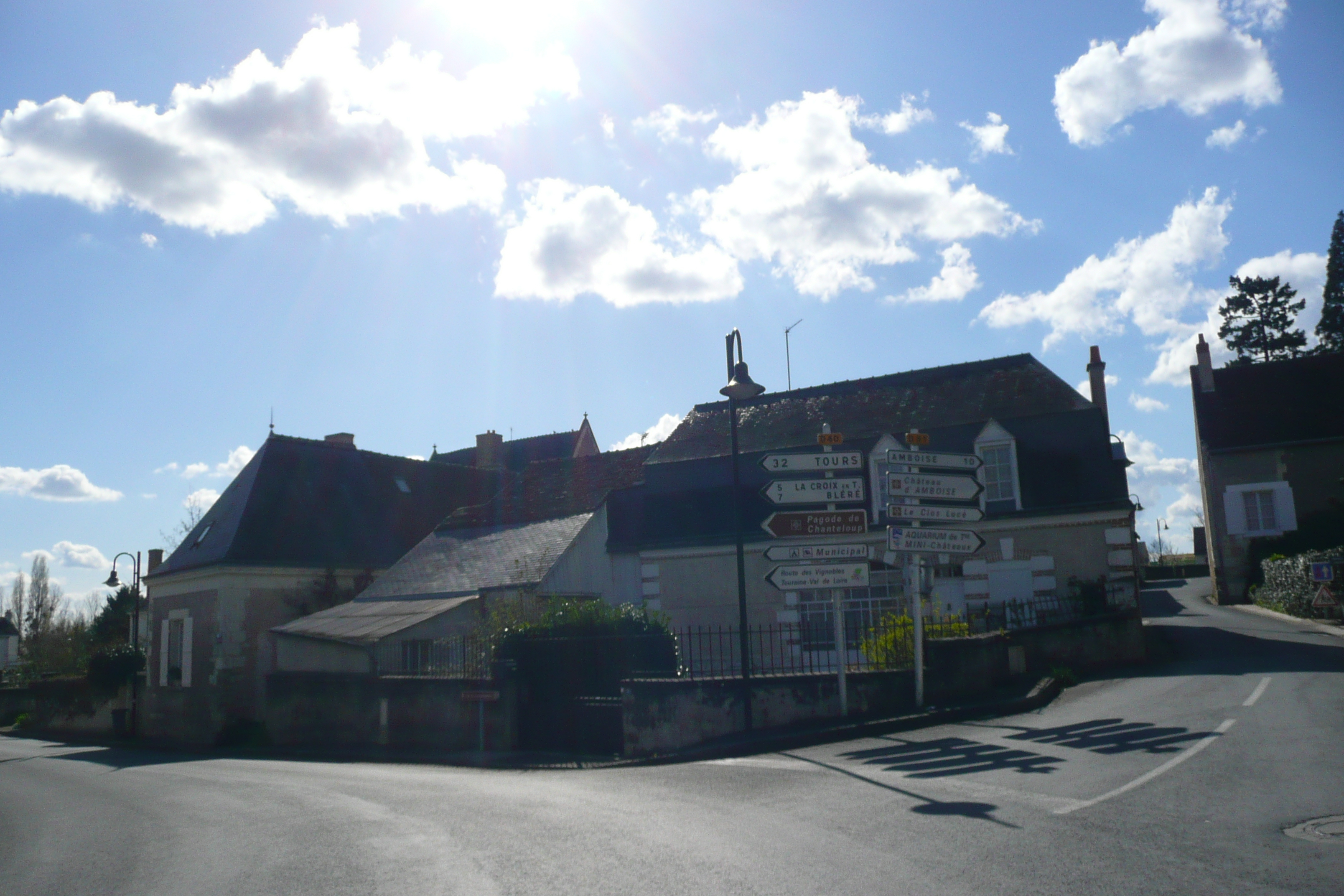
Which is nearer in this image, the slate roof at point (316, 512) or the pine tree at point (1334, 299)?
the slate roof at point (316, 512)

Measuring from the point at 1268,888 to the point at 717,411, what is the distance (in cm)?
2254

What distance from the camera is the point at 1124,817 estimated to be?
7031 mm

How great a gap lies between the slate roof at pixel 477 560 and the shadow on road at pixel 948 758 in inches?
533

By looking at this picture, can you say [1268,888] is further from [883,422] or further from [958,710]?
[883,422]

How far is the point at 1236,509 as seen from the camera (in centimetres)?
3222

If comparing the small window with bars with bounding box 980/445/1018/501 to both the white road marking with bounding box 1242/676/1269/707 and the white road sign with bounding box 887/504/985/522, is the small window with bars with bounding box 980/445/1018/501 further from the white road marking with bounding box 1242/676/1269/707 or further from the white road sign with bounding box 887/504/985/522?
the white road sign with bounding box 887/504/985/522

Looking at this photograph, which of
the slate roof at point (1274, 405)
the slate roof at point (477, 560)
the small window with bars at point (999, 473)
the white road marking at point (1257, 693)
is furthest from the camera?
the slate roof at point (1274, 405)

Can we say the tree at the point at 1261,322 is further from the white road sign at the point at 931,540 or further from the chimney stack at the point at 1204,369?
the white road sign at the point at 931,540

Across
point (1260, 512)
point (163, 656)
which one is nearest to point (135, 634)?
point (163, 656)

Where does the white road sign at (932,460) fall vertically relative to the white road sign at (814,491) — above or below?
above

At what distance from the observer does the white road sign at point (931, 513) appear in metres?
13.3

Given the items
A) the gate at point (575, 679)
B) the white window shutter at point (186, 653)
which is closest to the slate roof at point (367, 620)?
the gate at point (575, 679)

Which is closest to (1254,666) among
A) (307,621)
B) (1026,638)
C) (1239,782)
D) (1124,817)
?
(1026,638)

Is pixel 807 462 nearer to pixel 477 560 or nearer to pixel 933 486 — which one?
pixel 933 486
